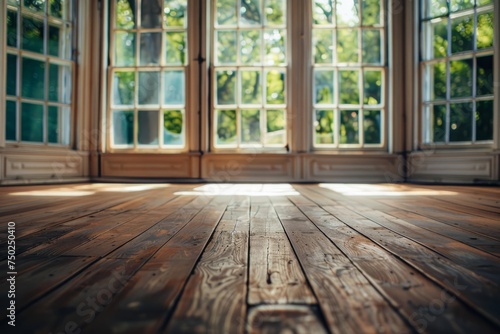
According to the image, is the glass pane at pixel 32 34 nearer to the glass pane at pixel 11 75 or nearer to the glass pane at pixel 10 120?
the glass pane at pixel 11 75

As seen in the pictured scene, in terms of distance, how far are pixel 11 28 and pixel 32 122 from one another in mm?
959

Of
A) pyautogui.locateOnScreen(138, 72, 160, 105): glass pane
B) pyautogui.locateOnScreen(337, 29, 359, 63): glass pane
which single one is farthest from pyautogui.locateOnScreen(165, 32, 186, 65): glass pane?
pyautogui.locateOnScreen(337, 29, 359, 63): glass pane

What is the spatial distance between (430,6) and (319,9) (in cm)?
125

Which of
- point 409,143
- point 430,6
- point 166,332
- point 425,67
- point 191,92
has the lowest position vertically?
point 166,332

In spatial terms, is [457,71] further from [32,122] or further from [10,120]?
[10,120]

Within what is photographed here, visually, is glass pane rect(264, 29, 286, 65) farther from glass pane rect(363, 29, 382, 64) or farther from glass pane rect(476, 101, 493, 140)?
glass pane rect(476, 101, 493, 140)

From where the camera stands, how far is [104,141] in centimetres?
443

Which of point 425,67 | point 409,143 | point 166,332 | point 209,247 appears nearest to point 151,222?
point 209,247

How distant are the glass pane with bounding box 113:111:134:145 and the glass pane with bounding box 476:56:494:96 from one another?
3.91 metres

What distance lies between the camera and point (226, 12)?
4398 millimetres

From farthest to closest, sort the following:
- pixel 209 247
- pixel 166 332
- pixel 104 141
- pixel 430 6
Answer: pixel 104 141 < pixel 430 6 < pixel 209 247 < pixel 166 332

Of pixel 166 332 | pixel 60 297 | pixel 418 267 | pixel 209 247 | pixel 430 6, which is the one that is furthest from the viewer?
pixel 430 6

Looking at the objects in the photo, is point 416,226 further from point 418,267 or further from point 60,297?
point 60,297

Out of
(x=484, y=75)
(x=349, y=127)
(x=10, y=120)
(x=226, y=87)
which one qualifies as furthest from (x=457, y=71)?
(x=10, y=120)
